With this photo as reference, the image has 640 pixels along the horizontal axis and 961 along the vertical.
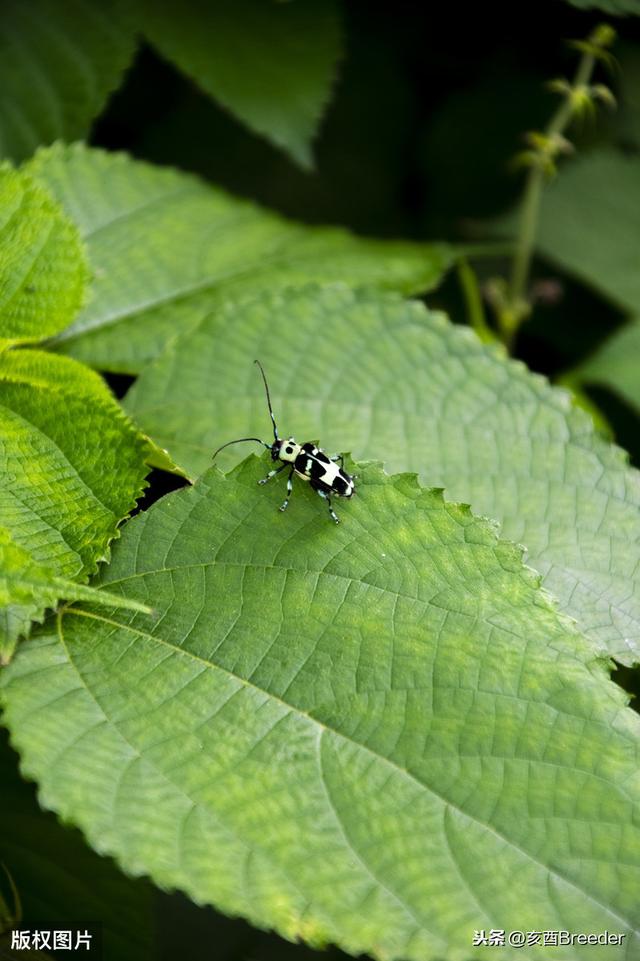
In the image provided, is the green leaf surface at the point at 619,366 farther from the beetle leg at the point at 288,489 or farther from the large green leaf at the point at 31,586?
the large green leaf at the point at 31,586

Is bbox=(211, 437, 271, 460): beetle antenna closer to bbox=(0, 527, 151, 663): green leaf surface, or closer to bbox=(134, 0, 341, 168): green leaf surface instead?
bbox=(0, 527, 151, 663): green leaf surface

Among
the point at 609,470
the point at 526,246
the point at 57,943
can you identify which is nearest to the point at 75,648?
the point at 57,943

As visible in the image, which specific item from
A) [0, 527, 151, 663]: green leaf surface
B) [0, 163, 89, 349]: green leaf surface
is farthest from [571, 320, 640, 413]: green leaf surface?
[0, 527, 151, 663]: green leaf surface

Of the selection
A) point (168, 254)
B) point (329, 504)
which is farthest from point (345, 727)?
point (168, 254)

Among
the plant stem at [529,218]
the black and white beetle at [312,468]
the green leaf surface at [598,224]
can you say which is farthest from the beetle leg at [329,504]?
the green leaf surface at [598,224]

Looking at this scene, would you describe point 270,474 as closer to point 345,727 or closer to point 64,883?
point 345,727
